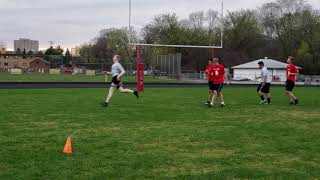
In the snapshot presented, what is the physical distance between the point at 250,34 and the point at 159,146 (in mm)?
85938

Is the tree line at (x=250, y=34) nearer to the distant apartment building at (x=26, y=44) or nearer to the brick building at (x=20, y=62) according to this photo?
the brick building at (x=20, y=62)

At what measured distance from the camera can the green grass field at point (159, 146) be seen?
21.2 ft

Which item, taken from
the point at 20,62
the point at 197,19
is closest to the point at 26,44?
the point at 20,62

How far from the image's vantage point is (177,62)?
6128 centimetres

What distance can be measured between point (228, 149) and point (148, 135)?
198cm

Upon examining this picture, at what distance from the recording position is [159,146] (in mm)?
8312

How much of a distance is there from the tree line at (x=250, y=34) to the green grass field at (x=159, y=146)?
6931 centimetres

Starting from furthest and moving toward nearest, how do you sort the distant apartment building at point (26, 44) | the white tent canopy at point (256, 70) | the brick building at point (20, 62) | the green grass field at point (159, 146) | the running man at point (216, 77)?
1. the distant apartment building at point (26, 44)
2. the brick building at point (20, 62)
3. the white tent canopy at point (256, 70)
4. the running man at point (216, 77)
5. the green grass field at point (159, 146)

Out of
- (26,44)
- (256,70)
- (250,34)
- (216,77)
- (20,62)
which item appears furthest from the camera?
(26,44)

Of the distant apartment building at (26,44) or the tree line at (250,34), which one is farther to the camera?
the distant apartment building at (26,44)

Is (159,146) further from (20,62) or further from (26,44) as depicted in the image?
(26,44)

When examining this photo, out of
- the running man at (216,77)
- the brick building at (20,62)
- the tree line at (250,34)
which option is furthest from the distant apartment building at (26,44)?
the running man at (216,77)

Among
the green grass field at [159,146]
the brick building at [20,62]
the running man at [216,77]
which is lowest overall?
the green grass field at [159,146]

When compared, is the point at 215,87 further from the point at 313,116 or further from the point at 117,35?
the point at 117,35
